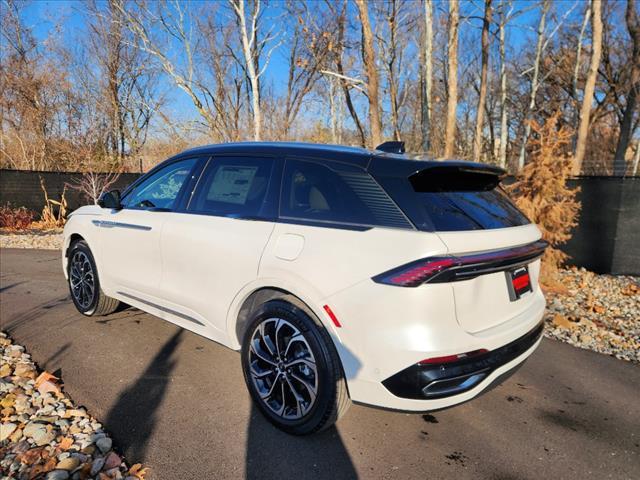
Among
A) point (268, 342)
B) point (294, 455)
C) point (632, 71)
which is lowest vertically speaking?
point (294, 455)

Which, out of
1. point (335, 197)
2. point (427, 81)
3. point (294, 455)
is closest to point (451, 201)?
point (335, 197)

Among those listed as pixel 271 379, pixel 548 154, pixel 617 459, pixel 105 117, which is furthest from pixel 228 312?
pixel 105 117

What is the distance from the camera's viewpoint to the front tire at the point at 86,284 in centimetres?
418

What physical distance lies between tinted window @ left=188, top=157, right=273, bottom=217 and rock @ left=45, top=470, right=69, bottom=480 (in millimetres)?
1718

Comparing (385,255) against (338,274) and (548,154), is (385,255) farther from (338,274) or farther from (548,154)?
(548,154)

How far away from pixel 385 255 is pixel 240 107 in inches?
876

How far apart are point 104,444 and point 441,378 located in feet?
6.31

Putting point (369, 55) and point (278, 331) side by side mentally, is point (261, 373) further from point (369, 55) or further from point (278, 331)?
point (369, 55)

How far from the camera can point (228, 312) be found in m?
2.79

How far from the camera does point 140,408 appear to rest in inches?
108

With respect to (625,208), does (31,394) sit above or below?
below

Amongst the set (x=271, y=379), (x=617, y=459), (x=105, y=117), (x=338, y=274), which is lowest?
(x=617, y=459)

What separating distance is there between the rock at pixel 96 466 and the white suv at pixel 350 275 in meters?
0.92

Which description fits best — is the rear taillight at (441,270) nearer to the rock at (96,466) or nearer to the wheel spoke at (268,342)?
the wheel spoke at (268,342)
